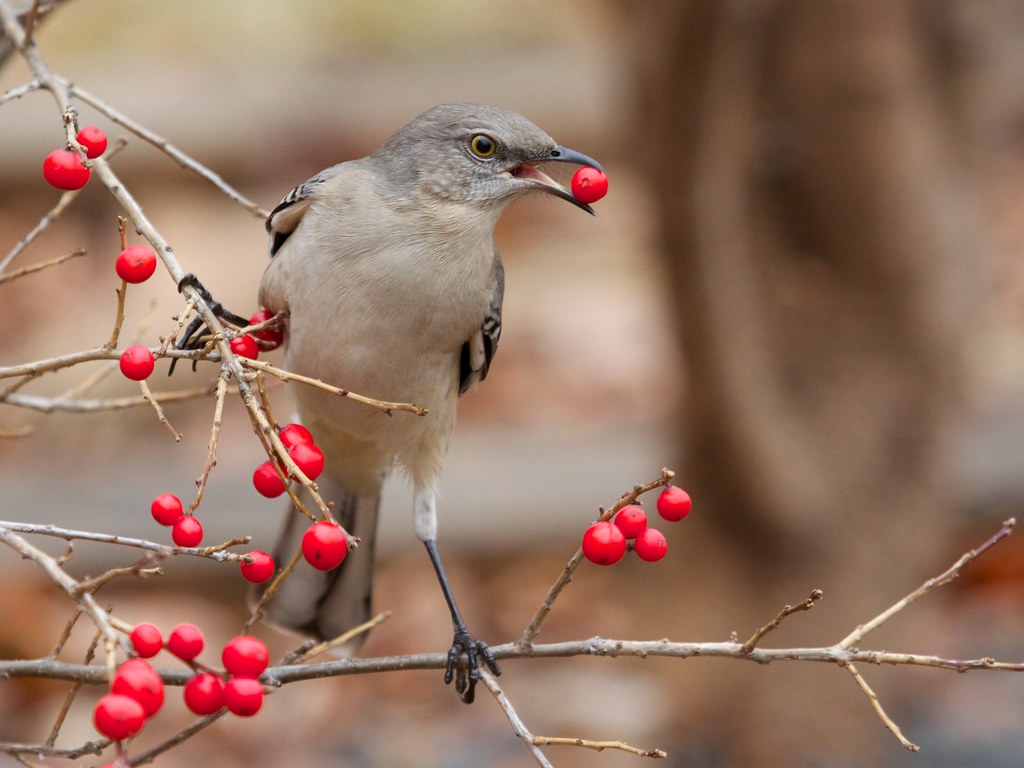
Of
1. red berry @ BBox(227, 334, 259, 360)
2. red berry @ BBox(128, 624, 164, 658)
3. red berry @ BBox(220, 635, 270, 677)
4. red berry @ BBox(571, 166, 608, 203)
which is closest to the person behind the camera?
red berry @ BBox(128, 624, 164, 658)

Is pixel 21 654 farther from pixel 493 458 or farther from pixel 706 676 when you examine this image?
pixel 706 676

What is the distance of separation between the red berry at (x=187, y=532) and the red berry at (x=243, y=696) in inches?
12.5

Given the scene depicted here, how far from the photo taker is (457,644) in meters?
3.58

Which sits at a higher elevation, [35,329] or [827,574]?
[827,574]

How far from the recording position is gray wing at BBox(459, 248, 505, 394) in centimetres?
375

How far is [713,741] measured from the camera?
721 centimetres

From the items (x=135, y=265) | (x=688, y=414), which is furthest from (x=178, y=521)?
(x=688, y=414)

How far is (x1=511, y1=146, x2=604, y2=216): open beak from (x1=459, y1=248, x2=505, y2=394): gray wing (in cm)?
27

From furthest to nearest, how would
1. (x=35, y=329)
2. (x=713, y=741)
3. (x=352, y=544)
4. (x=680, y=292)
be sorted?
(x=35, y=329), (x=713, y=741), (x=680, y=292), (x=352, y=544)

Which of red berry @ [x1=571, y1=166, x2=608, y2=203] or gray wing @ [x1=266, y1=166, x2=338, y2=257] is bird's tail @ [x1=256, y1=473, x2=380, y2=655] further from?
red berry @ [x1=571, y1=166, x2=608, y2=203]

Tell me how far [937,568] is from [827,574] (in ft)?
5.65

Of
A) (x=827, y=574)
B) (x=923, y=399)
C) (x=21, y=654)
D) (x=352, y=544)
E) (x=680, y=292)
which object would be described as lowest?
(x=21, y=654)

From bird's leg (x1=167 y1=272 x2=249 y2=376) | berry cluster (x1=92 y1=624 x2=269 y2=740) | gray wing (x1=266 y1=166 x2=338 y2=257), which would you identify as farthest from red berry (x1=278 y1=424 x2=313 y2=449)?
gray wing (x1=266 y1=166 x2=338 y2=257)

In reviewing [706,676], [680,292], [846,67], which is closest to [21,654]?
[706,676]
